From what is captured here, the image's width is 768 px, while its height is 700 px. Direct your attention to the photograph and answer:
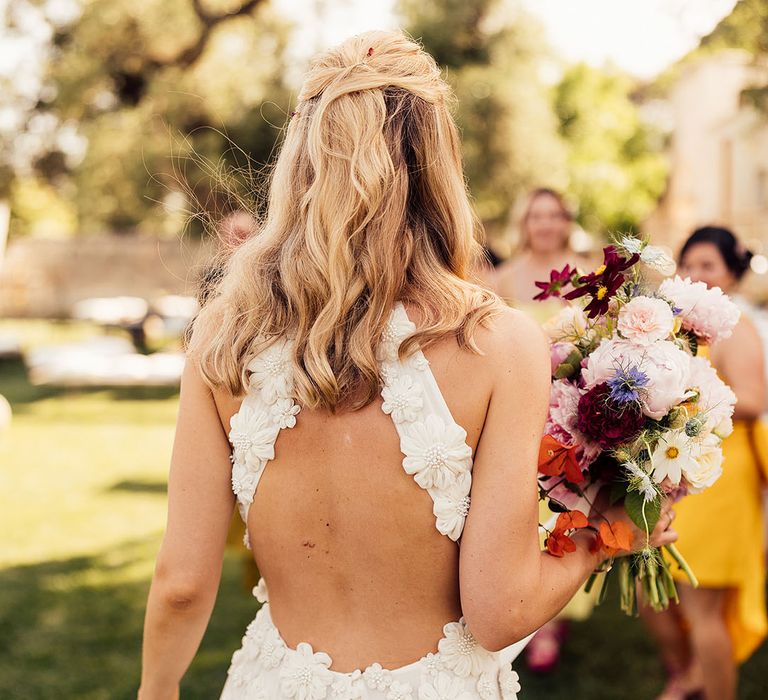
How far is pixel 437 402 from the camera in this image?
1.58 m

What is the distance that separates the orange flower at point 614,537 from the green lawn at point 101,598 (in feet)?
8.68

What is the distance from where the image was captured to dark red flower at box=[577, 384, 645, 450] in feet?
6.15

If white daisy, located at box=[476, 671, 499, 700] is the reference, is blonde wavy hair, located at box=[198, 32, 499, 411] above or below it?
above

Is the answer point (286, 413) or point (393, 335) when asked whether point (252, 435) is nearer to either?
point (286, 413)

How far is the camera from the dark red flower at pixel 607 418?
1.87 m

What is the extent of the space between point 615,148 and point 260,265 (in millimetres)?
44064

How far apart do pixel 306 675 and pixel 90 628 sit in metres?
3.80

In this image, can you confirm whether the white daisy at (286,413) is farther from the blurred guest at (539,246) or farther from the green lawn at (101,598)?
the blurred guest at (539,246)

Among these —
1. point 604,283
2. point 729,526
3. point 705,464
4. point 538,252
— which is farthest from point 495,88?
point 705,464

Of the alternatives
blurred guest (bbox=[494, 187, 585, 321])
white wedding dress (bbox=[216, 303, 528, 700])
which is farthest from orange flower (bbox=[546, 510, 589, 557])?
blurred guest (bbox=[494, 187, 585, 321])

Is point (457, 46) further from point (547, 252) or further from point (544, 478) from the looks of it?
point (544, 478)

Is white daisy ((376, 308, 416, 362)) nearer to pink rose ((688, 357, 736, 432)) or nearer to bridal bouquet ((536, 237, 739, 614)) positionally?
bridal bouquet ((536, 237, 739, 614))

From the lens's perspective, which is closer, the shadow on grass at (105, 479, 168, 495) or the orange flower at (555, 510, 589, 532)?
the orange flower at (555, 510, 589, 532)

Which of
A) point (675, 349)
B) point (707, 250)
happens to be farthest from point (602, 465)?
point (707, 250)
